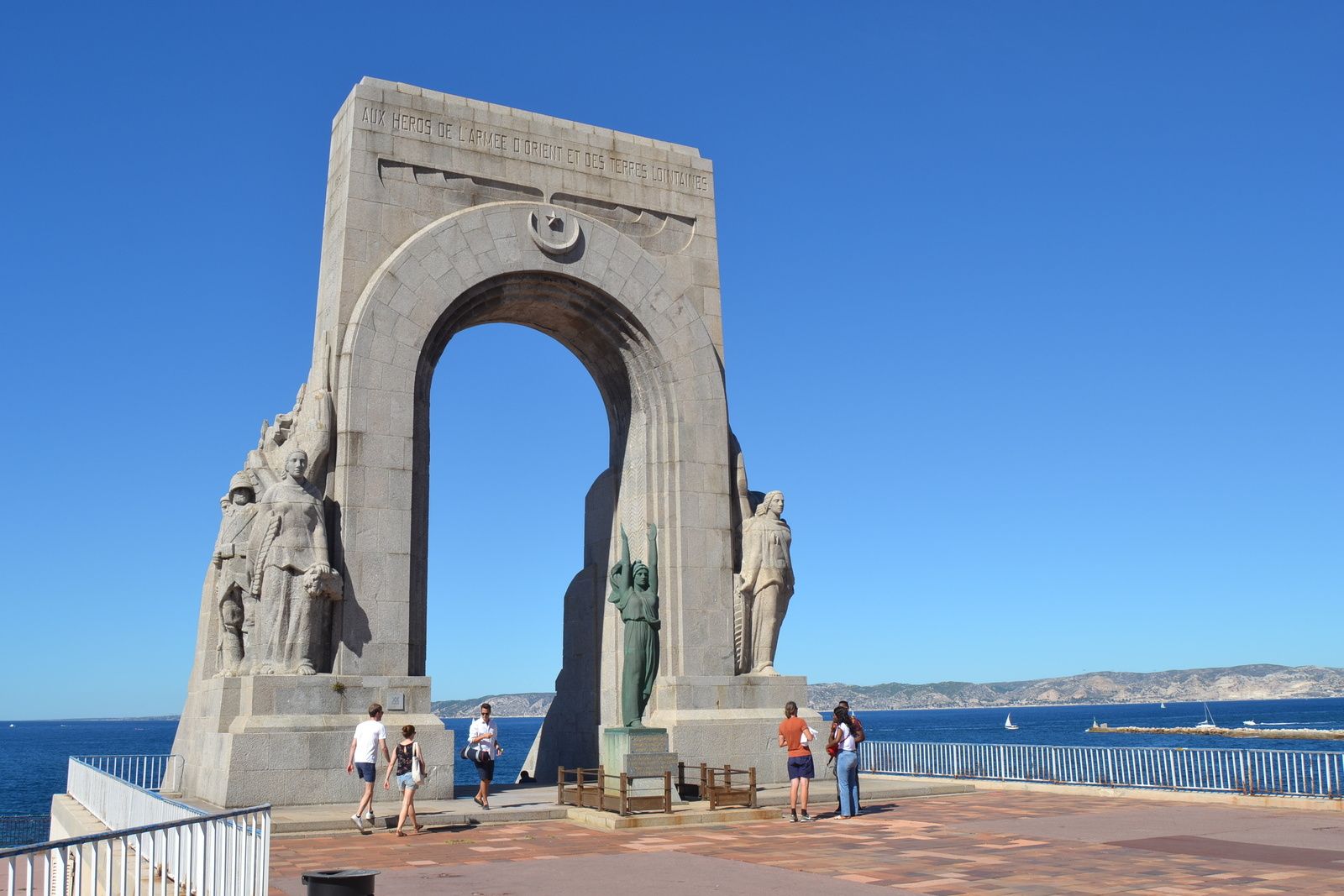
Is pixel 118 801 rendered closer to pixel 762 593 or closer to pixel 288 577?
pixel 288 577

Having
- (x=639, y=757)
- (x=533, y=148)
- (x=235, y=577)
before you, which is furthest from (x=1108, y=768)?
(x=533, y=148)

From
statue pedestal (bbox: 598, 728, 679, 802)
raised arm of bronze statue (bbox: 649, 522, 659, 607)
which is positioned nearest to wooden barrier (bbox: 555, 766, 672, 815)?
statue pedestal (bbox: 598, 728, 679, 802)

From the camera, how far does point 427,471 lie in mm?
19844

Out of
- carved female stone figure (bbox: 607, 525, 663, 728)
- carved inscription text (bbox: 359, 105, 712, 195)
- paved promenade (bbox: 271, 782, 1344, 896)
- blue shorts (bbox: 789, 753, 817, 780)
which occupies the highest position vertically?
carved inscription text (bbox: 359, 105, 712, 195)

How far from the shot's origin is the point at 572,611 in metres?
23.7

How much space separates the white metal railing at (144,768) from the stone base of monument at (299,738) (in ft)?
2.75

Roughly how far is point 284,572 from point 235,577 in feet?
3.88

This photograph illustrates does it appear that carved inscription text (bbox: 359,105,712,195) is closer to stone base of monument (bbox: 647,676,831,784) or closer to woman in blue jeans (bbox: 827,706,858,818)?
stone base of monument (bbox: 647,676,831,784)

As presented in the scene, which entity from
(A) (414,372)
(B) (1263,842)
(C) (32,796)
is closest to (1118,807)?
(B) (1263,842)

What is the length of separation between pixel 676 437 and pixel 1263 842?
37.4 feet

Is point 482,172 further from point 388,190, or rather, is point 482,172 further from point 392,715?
point 392,715

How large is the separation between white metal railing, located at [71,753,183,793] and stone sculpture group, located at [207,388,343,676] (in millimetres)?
1974

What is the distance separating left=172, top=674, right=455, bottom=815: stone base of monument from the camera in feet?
53.8

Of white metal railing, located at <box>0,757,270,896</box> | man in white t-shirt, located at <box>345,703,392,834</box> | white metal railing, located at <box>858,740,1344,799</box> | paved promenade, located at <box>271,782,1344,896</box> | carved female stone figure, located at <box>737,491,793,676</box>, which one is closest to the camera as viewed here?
white metal railing, located at <box>0,757,270,896</box>
